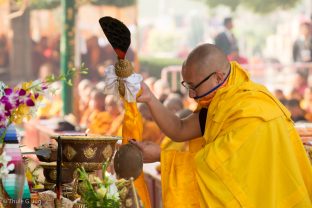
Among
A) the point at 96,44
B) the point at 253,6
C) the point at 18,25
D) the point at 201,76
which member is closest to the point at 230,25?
the point at 253,6

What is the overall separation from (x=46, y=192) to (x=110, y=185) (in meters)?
0.66

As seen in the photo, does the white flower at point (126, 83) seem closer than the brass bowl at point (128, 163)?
No

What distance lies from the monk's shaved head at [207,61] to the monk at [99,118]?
5.63m

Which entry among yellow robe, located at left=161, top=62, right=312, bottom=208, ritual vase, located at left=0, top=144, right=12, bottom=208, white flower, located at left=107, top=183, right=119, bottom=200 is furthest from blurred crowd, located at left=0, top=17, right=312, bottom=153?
white flower, located at left=107, top=183, right=119, bottom=200

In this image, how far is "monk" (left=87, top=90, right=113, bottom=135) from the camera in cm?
985

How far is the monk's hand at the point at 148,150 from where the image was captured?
12.0ft

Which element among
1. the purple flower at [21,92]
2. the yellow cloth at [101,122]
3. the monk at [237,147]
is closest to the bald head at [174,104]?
the yellow cloth at [101,122]

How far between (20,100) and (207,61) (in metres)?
1.18

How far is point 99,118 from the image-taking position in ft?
33.2

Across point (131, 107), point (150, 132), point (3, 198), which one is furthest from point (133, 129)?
point (150, 132)

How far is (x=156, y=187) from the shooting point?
632 cm

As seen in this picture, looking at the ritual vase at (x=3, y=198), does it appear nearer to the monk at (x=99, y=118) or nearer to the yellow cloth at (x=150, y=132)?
the yellow cloth at (x=150, y=132)

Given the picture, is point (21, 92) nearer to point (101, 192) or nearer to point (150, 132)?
point (101, 192)

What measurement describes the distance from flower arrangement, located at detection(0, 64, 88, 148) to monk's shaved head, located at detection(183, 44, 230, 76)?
37.9 inches
